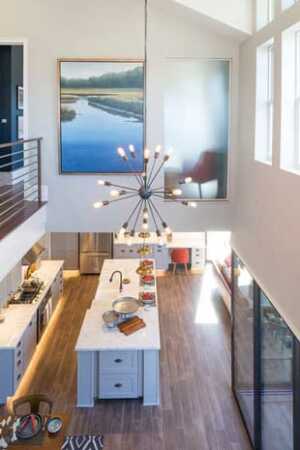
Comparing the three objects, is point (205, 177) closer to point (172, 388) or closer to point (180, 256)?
point (172, 388)

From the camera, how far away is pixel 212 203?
22.9 feet

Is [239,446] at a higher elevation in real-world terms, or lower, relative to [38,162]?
lower

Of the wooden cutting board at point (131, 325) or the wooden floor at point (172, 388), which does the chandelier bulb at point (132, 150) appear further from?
the wooden floor at point (172, 388)

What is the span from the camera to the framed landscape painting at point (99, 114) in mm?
6727

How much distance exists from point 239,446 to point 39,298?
476 cm

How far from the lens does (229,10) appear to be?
5.98 m

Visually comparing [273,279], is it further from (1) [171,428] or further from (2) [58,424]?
(1) [171,428]

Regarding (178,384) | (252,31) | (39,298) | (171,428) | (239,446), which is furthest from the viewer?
(39,298)

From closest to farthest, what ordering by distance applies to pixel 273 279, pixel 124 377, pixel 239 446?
pixel 273 279, pixel 239 446, pixel 124 377

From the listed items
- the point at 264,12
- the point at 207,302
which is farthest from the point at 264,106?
the point at 207,302

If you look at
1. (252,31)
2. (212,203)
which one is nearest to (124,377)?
(212,203)

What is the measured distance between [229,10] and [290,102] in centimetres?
218

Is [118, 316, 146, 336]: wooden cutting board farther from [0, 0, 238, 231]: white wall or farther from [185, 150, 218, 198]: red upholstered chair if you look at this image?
[0, 0, 238, 231]: white wall

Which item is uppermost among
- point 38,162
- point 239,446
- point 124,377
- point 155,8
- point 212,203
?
point 155,8
